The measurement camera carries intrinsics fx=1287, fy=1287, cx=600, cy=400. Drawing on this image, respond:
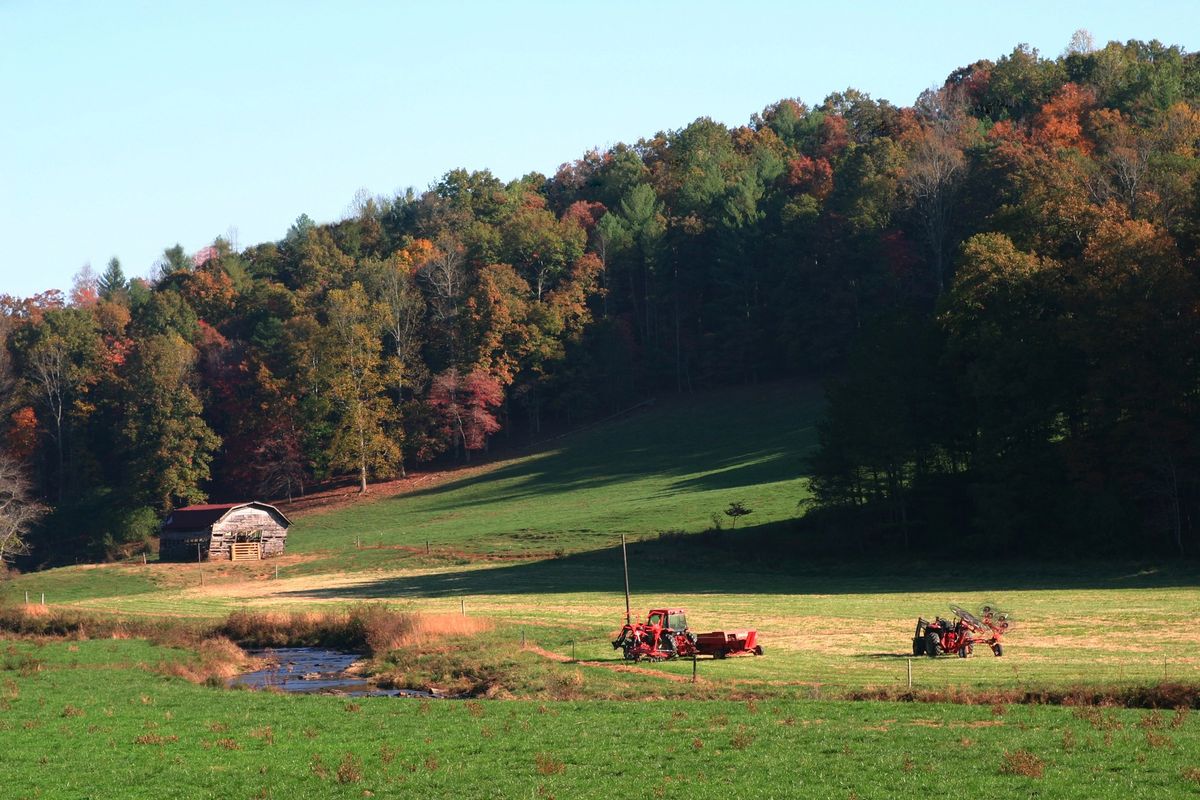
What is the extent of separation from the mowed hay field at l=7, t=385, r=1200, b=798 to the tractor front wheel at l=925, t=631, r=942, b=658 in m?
1.10

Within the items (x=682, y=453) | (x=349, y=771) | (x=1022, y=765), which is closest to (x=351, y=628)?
(x=349, y=771)

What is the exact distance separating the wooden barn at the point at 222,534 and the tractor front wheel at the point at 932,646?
5470 cm

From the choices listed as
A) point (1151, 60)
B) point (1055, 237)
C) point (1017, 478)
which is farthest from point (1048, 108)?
point (1017, 478)

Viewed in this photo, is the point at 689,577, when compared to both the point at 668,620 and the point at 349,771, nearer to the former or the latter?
the point at 668,620

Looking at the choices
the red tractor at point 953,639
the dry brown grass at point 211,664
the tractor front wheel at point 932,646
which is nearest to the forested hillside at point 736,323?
the red tractor at point 953,639

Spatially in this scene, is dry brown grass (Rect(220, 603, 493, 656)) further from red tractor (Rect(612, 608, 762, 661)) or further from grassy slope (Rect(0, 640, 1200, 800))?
grassy slope (Rect(0, 640, 1200, 800))

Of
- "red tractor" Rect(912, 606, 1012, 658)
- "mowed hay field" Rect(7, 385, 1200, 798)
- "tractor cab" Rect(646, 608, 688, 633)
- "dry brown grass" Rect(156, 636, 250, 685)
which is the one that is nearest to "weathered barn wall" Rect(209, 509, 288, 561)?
"mowed hay field" Rect(7, 385, 1200, 798)

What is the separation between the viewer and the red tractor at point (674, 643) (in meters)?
36.7

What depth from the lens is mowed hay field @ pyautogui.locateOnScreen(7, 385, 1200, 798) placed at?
20906 millimetres

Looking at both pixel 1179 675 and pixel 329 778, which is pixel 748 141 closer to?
pixel 1179 675

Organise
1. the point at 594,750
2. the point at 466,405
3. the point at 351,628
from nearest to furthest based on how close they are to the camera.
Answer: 1. the point at 594,750
2. the point at 351,628
3. the point at 466,405

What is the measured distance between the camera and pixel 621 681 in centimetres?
3344

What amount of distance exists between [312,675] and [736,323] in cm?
7792

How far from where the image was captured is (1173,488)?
5697cm
